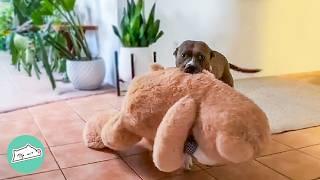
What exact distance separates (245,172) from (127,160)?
1.39 feet

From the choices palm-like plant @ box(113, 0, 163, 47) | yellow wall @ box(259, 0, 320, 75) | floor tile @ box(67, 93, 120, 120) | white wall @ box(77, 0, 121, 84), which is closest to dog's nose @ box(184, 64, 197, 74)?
floor tile @ box(67, 93, 120, 120)

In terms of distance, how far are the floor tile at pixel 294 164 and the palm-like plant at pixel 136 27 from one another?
126cm

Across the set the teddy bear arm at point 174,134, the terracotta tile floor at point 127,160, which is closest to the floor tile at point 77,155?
the terracotta tile floor at point 127,160

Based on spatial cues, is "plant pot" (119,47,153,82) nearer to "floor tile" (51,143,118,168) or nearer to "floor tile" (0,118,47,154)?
"floor tile" (0,118,47,154)

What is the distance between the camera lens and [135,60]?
2.36 meters

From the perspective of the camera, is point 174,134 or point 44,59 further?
point 44,59

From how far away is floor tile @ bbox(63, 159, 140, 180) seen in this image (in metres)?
1.22

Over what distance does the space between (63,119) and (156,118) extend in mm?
889

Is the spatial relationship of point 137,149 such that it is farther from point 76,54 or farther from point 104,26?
point 104,26

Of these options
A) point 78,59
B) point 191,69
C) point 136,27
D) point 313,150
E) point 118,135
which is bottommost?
point 313,150

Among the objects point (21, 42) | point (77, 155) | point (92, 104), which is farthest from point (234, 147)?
point (21, 42)

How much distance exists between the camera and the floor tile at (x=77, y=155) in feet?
4.42

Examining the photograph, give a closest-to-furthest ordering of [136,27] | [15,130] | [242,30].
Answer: [15,130] → [136,27] → [242,30]

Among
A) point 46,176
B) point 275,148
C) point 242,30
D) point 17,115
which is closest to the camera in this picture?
point 46,176
